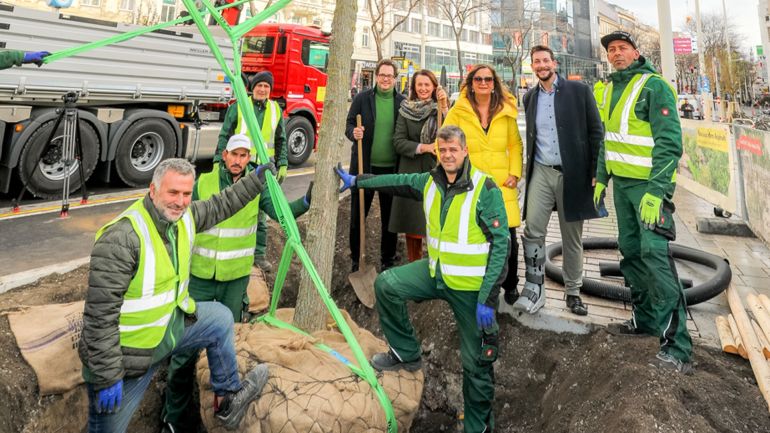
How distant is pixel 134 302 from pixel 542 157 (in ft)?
9.45

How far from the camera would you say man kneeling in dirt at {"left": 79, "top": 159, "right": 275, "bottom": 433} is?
81.7 inches

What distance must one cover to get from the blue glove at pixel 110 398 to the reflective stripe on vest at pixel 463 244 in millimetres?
1775

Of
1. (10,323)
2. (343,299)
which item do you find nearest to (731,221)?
(343,299)

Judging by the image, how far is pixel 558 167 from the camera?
3.51 meters

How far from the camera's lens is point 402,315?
118 inches

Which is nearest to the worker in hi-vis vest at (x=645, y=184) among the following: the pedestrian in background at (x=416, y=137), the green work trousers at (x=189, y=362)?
the pedestrian in background at (x=416, y=137)

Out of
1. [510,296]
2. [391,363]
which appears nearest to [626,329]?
[510,296]

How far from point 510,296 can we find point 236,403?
2.18 m

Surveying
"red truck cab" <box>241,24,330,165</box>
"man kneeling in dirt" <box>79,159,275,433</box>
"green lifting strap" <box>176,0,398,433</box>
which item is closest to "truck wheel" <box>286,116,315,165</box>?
"red truck cab" <box>241,24,330,165</box>

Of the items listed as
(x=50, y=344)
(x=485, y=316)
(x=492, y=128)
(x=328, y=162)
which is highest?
(x=492, y=128)

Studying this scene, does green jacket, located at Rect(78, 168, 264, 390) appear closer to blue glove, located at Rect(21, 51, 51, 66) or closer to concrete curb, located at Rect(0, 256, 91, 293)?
blue glove, located at Rect(21, 51, 51, 66)

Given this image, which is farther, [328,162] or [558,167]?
[558,167]

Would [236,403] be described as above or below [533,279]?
below

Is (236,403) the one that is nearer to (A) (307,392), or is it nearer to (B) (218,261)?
(A) (307,392)
